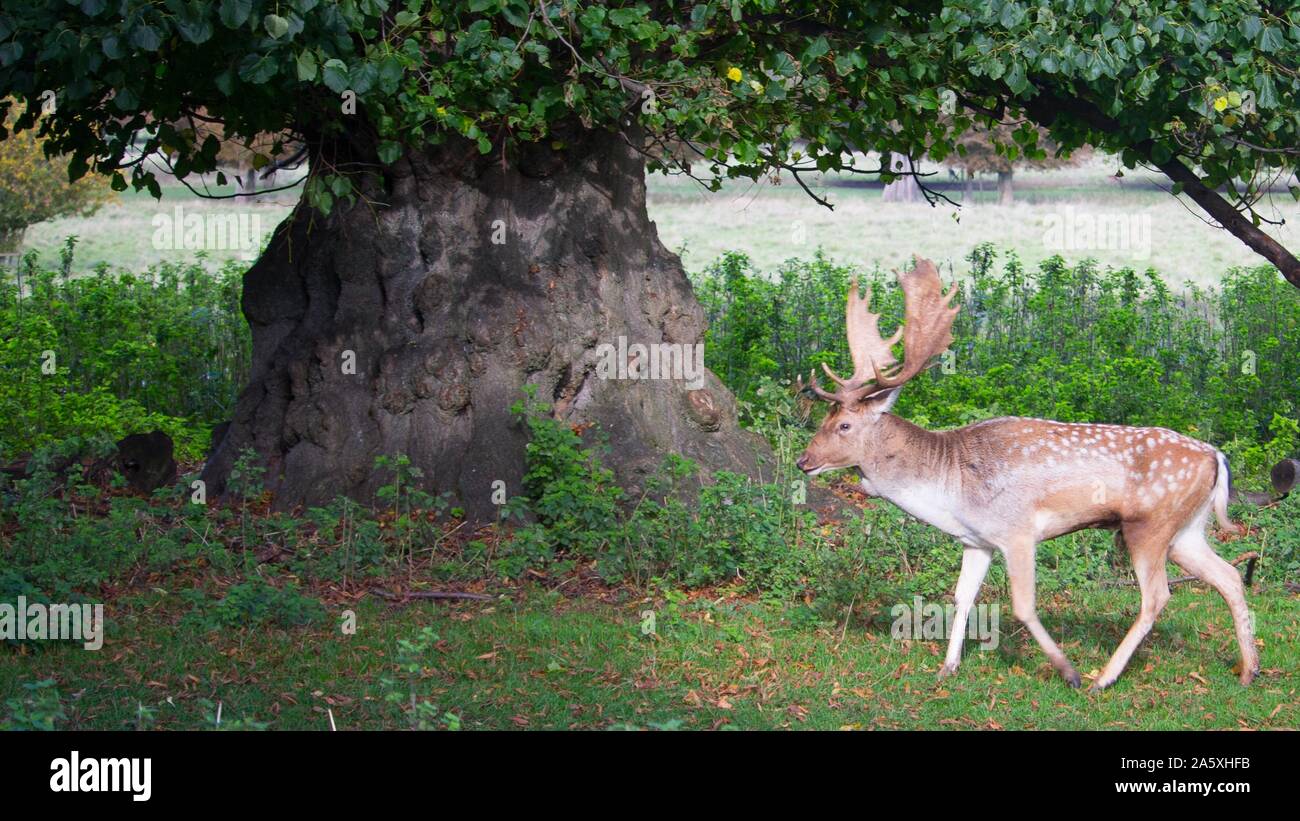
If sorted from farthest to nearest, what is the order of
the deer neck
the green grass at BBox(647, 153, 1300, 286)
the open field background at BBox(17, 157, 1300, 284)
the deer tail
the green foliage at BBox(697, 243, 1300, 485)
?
the green grass at BBox(647, 153, 1300, 286), the open field background at BBox(17, 157, 1300, 284), the green foliage at BBox(697, 243, 1300, 485), the deer neck, the deer tail

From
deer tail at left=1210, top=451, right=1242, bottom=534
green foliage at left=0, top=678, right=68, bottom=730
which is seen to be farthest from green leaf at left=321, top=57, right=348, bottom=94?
deer tail at left=1210, top=451, right=1242, bottom=534

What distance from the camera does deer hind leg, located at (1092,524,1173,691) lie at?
8086 mm

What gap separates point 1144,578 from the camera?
319 inches

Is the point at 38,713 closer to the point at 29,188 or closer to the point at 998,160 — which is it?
the point at 29,188

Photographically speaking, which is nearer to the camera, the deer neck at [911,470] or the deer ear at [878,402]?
the deer neck at [911,470]

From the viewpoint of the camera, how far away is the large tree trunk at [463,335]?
10992 mm

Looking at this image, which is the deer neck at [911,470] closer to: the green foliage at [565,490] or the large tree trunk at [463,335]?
the green foliage at [565,490]

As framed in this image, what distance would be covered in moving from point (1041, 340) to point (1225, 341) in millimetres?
3155

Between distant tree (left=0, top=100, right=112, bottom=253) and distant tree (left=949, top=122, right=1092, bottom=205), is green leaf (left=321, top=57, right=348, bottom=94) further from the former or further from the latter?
distant tree (left=949, top=122, right=1092, bottom=205)

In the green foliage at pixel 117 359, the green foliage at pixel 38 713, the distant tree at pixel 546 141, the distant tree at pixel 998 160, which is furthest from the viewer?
the distant tree at pixel 998 160

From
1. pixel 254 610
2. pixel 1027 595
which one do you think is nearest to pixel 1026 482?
pixel 1027 595

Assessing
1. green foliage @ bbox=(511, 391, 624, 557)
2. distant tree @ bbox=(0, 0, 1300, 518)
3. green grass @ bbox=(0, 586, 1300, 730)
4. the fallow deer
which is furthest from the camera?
green foliage @ bbox=(511, 391, 624, 557)

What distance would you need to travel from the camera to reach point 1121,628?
9.37m

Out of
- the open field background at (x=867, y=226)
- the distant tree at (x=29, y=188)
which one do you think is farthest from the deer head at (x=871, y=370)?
the distant tree at (x=29, y=188)
